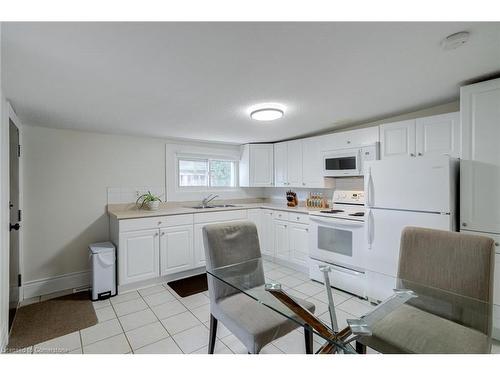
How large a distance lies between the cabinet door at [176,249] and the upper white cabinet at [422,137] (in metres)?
2.71

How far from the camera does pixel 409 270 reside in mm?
1566

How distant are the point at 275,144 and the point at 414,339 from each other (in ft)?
11.5

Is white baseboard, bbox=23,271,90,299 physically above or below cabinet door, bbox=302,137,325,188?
below

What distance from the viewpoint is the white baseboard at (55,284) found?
9.29 feet

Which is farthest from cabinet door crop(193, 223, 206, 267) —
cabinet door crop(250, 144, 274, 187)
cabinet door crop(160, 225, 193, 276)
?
cabinet door crop(250, 144, 274, 187)

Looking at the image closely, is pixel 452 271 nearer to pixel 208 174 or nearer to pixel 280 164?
pixel 280 164

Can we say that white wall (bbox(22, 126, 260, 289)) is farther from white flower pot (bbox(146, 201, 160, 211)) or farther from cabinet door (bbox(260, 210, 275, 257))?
cabinet door (bbox(260, 210, 275, 257))

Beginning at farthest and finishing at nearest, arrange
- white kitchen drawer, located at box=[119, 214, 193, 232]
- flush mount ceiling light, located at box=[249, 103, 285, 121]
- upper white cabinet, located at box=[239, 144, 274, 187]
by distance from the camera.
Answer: upper white cabinet, located at box=[239, 144, 274, 187]
white kitchen drawer, located at box=[119, 214, 193, 232]
flush mount ceiling light, located at box=[249, 103, 285, 121]

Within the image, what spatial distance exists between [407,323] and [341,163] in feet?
7.45

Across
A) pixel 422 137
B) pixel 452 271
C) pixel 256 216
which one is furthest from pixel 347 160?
pixel 452 271

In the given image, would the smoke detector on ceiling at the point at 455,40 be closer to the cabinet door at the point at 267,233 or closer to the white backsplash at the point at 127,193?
the cabinet door at the point at 267,233

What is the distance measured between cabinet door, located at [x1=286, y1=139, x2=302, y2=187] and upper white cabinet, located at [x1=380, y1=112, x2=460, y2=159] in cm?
127

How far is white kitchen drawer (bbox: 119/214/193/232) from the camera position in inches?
115

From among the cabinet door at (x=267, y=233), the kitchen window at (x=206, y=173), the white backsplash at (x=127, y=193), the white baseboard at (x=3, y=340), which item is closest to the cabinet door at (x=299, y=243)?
the cabinet door at (x=267, y=233)
